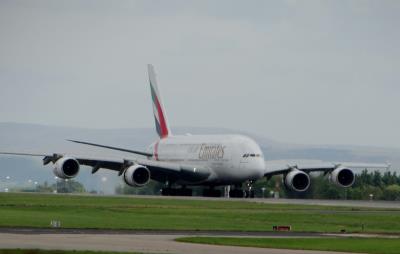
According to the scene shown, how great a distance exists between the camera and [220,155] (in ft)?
350

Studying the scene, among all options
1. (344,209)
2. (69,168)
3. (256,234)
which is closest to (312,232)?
(256,234)

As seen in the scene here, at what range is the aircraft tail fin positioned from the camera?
12231 cm

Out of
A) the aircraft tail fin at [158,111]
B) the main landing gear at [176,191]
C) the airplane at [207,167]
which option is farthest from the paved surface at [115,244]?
the aircraft tail fin at [158,111]

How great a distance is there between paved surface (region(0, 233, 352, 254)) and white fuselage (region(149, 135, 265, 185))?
179ft

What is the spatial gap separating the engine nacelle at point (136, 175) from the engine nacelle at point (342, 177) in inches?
606

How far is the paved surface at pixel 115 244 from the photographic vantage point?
4206 cm

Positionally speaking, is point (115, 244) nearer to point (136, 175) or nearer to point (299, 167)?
point (136, 175)

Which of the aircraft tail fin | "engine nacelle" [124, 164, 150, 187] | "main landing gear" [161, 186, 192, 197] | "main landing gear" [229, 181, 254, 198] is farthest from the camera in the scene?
the aircraft tail fin

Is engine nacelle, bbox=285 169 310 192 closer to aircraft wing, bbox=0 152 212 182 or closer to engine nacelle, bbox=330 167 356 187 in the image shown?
engine nacelle, bbox=330 167 356 187

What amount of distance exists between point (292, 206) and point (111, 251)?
43.6 meters

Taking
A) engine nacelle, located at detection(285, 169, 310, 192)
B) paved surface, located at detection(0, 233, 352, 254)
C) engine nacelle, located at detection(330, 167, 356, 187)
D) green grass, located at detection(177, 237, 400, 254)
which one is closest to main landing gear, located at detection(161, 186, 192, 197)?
engine nacelle, located at detection(285, 169, 310, 192)

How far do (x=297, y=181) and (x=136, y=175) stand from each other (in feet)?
44.1

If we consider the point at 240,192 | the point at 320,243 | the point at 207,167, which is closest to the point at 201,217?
the point at 320,243

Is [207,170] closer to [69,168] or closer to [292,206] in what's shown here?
[69,168]
